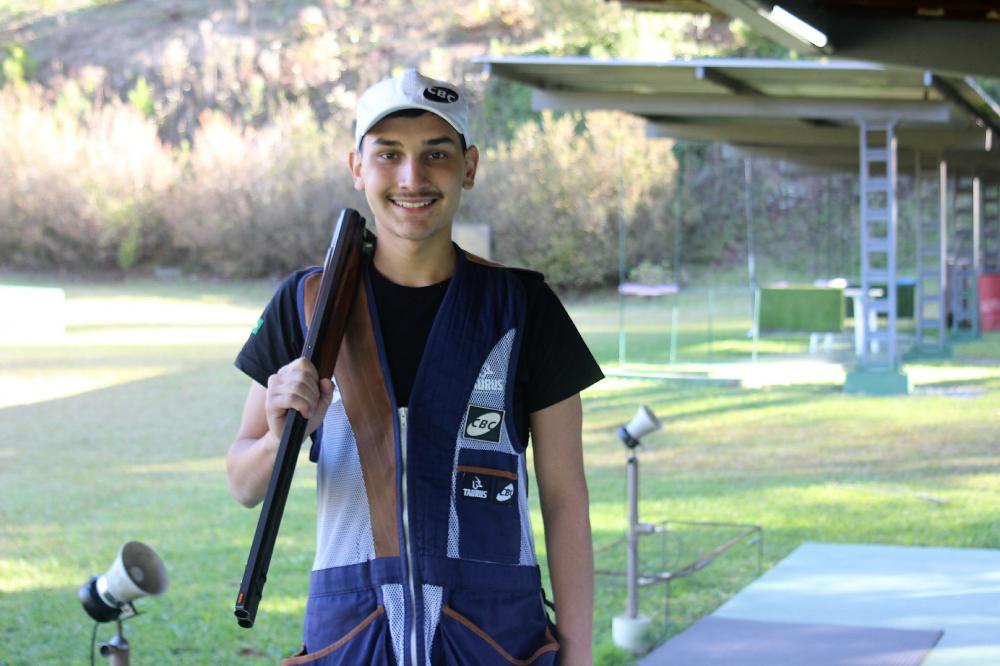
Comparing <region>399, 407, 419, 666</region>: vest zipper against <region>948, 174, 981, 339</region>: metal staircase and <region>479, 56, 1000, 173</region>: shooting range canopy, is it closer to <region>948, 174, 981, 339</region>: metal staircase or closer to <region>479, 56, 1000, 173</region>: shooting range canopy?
<region>479, 56, 1000, 173</region>: shooting range canopy

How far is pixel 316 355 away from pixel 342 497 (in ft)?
0.65

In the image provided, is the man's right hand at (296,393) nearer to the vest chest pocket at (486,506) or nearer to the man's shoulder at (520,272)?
the vest chest pocket at (486,506)

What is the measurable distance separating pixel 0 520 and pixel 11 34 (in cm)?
3716

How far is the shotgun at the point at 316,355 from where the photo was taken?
5.16 ft

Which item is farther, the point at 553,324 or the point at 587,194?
the point at 587,194

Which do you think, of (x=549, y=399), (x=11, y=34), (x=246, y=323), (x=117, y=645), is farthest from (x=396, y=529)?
(x=11, y=34)

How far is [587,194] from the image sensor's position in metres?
27.3

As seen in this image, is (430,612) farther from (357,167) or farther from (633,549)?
(633,549)

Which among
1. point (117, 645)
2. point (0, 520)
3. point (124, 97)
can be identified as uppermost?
point (124, 97)

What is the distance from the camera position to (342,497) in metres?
1.70

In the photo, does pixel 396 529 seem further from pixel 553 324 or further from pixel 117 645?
pixel 117 645

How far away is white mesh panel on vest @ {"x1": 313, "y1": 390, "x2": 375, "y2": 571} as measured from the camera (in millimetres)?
1676

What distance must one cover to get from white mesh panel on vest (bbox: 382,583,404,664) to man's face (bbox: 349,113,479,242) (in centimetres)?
44

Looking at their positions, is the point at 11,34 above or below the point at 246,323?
above
